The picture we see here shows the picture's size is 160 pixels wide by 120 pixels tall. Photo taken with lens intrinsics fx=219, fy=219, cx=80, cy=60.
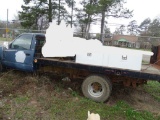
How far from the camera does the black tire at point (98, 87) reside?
19.8 ft

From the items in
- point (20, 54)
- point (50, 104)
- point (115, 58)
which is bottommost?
point (50, 104)

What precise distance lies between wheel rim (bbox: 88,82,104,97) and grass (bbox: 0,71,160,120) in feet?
0.95

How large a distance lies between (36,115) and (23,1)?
74.6ft

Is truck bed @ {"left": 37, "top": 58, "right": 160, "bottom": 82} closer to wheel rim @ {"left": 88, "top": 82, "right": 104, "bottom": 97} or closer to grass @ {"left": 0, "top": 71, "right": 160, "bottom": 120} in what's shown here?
wheel rim @ {"left": 88, "top": 82, "right": 104, "bottom": 97}

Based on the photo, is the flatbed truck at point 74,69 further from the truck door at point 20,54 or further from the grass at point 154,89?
the grass at point 154,89

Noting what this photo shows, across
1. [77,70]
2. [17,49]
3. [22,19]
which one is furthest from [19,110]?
[22,19]

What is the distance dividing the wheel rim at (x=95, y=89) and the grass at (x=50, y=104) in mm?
290

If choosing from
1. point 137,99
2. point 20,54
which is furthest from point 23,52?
point 137,99

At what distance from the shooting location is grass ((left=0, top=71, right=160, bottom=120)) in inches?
205

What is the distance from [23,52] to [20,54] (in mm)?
151

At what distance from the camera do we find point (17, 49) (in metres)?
7.38

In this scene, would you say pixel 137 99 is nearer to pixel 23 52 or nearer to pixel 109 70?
pixel 109 70

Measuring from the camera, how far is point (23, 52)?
7.17 m

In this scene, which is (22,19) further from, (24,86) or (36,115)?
(36,115)
